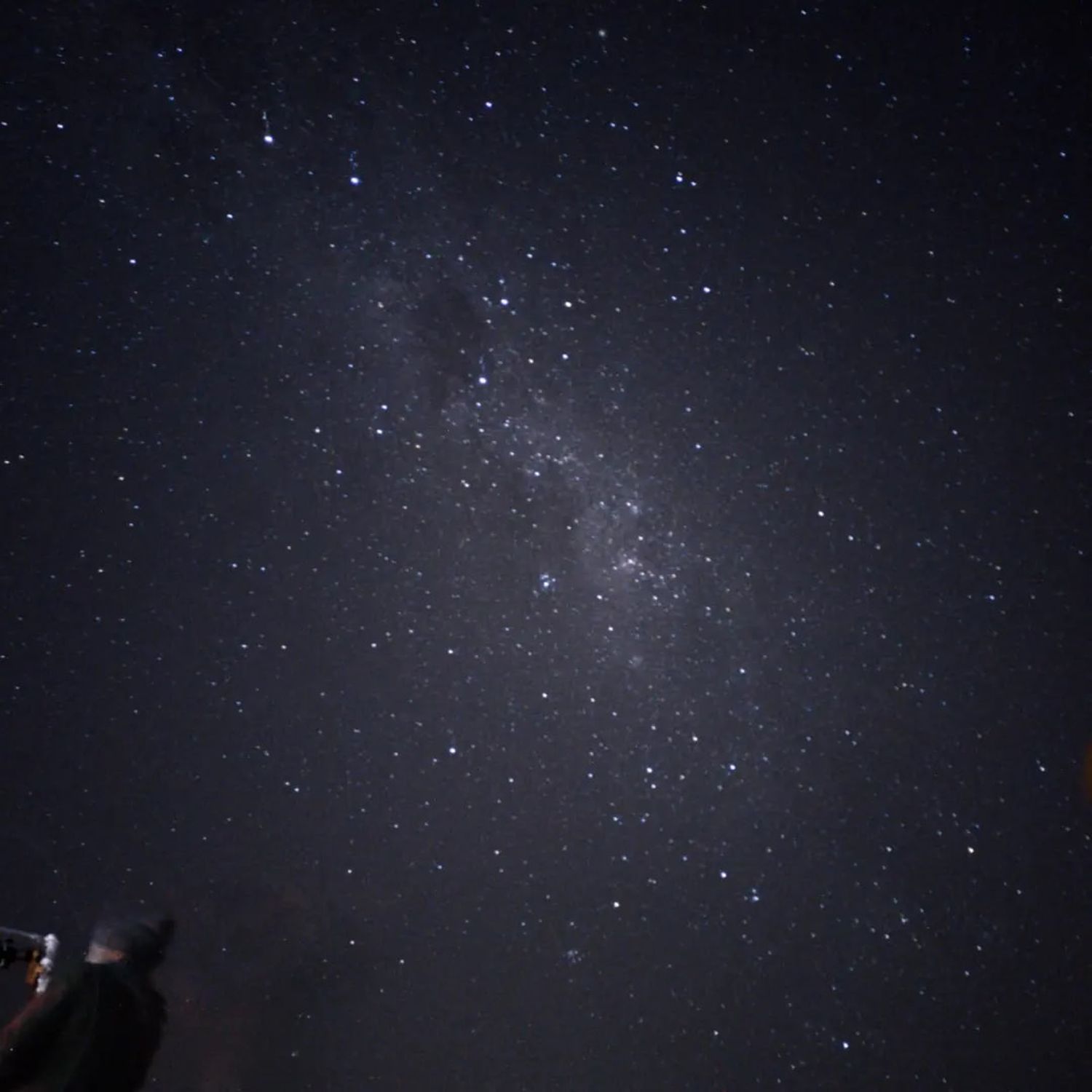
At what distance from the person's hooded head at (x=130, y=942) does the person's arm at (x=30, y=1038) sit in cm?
11

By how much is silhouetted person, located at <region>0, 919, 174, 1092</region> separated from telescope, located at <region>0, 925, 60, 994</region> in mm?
61

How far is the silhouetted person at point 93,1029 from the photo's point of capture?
124 cm

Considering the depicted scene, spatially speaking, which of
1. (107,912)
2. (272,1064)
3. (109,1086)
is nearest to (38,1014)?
(109,1086)

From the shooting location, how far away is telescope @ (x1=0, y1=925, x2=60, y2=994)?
135cm

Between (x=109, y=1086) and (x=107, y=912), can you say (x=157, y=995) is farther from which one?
(x=107, y=912)

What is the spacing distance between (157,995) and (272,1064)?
3.08ft

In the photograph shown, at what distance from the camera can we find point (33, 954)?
139 centimetres

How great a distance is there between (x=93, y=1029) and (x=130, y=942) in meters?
0.18

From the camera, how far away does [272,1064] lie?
84.1 inches

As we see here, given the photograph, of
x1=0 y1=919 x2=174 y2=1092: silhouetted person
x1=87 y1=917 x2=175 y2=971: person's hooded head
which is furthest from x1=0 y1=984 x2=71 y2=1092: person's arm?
x1=87 y1=917 x2=175 y2=971: person's hooded head

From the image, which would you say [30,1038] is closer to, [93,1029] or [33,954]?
[93,1029]

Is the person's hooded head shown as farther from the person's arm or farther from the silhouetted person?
the person's arm

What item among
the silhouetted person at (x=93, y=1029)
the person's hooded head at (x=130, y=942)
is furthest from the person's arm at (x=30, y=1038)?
the person's hooded head at (x=130, y=942)

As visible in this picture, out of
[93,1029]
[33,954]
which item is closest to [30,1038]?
[93,1029]
